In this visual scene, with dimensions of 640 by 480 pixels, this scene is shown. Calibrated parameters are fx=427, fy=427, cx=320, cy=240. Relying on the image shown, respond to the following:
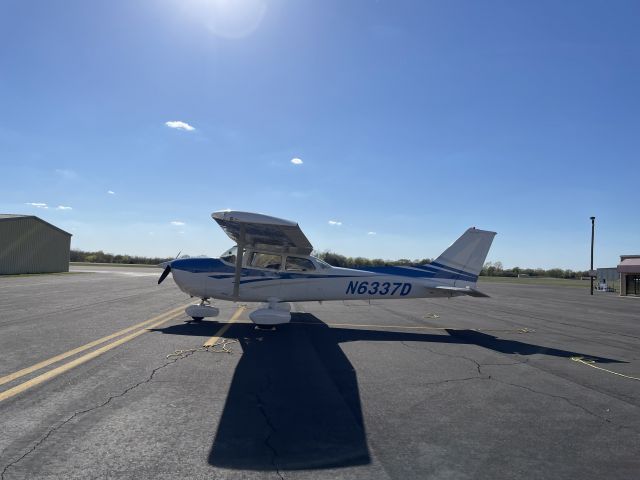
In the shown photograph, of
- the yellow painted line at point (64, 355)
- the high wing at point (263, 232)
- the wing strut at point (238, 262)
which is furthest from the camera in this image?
the wing strut at point (238, 262)

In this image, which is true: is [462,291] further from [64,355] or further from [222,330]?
[64,355]

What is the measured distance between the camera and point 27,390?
5090 mm

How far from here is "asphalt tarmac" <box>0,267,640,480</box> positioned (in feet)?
11.4

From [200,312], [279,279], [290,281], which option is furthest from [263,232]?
[200,312]

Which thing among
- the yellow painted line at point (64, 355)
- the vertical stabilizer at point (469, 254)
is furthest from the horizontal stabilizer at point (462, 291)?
the yellow painted line at point (64, 355)

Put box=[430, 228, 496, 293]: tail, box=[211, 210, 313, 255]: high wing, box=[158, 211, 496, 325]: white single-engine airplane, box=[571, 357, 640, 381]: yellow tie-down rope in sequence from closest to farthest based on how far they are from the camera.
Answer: box=[571, 357, 640, 381]: yellow tie-down rope, box=[211, 210, 313, 255]: high wing, box=[158, 211, 496, 325]: white single-engine airplane, box=[430, 228, 496, 293]: tail

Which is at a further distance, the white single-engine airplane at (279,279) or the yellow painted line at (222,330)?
the white single-engine airplane at (279,279)

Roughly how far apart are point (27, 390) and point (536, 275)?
373ft

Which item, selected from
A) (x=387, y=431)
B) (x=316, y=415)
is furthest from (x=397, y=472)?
(x=316, y=415)

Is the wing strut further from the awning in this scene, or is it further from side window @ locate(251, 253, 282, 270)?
the awning

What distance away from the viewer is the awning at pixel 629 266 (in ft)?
121

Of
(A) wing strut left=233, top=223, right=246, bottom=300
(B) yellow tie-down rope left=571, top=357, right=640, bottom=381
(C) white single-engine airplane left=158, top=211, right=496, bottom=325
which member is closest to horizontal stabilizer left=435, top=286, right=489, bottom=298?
(C) white single-engine airplane left=158, top=211, right=496, bottom=325

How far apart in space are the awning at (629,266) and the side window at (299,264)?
36.9 metres

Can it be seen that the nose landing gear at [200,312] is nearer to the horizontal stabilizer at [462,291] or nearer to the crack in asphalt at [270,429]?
the crack in asphalt at [270,429]
